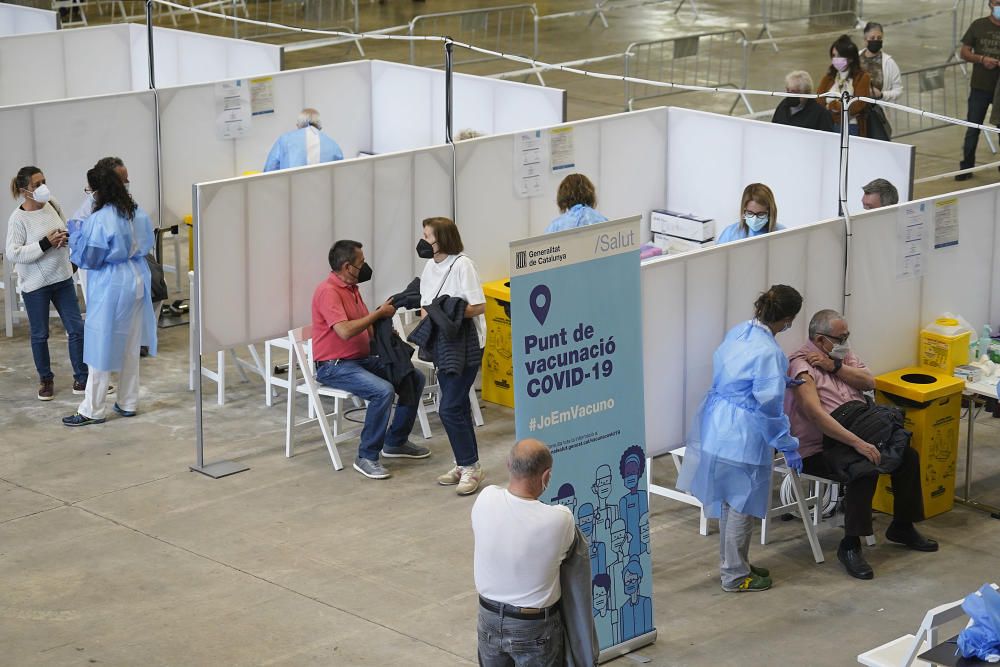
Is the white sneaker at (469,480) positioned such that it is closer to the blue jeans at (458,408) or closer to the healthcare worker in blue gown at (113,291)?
the blue jeans at (458,408)

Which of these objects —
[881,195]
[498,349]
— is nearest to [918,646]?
[881,195]

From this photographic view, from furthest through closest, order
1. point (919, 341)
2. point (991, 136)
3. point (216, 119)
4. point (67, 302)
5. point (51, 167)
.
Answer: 1. point (991, 136)
2. point (216, 119)
3. point (51, 167)
4. point (67, 302)
5. point (919, 341)

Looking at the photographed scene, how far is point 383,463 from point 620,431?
2686 mm

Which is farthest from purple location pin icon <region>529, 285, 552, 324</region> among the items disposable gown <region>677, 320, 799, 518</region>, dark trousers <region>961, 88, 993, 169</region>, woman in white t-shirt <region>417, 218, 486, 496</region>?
dark trousers <region>961, 88, 993, 169</region>

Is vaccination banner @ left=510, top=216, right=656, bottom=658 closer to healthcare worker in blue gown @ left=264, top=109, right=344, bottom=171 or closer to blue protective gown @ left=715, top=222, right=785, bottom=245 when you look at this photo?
blue protective gown @ left=715, top=222, right=785, bottom=245

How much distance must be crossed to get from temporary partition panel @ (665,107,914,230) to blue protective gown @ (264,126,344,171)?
8.31ft

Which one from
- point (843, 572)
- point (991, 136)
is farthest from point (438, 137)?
point (991, 136)

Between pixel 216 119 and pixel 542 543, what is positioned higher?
pixel 216 119

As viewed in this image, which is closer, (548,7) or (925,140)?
(925,140)

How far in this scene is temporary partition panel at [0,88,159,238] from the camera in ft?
34.8

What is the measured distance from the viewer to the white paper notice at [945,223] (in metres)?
8.38

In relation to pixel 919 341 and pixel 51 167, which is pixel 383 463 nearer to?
pixel 919 341

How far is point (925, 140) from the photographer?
16.4 metres

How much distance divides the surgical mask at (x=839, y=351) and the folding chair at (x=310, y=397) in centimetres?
270
